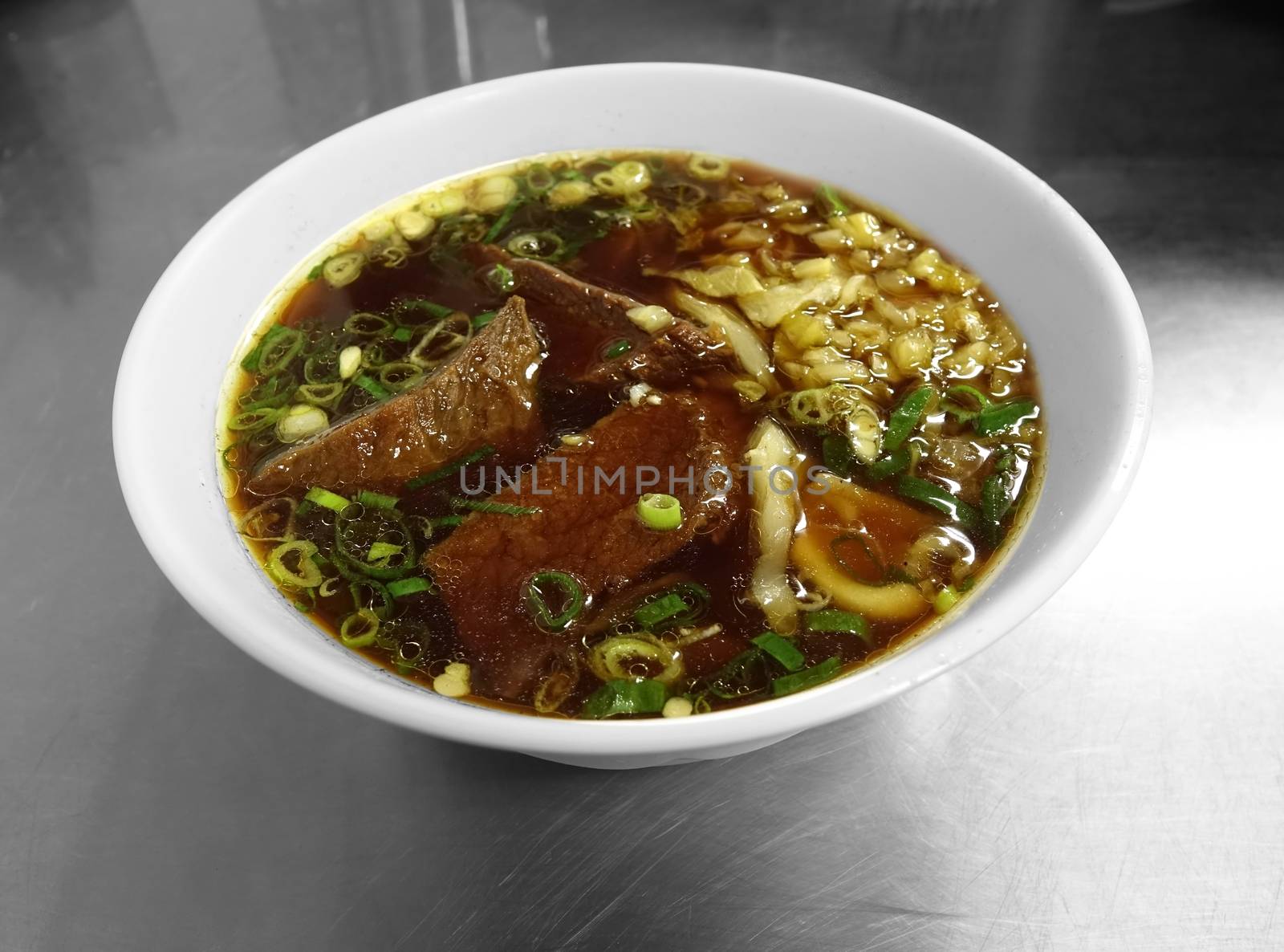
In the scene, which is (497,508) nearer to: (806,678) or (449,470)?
(449,470)

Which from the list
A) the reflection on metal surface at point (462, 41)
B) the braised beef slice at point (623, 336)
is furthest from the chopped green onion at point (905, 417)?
the reflection on metal surface at point (462, 41)

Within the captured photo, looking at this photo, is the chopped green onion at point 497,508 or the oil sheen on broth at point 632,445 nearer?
the oil sheen on broth at point 632,445

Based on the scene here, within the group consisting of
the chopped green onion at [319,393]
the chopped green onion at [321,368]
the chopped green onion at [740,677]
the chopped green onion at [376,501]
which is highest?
the chopped green onion at [321,368]

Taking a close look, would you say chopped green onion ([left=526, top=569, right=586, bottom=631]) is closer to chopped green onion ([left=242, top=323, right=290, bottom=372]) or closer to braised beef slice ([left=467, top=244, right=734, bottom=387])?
braised beef slice ([left=467, top=244, right=734, bottom=387])

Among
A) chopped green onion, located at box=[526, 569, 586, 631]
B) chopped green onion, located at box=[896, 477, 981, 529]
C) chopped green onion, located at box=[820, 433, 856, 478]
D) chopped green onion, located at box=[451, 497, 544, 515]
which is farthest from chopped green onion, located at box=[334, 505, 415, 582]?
chopped green onion, located at box=[896, 477, 981, 529]

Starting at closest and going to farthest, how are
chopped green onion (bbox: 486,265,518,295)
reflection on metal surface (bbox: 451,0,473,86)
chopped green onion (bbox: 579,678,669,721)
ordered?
1. chopped green onion (bbox: 579,678,669,721)
2. chopped green onion (bbox: 486,265,518,295)
3. reflection on metal surface (bbox: 451,0,473,86)

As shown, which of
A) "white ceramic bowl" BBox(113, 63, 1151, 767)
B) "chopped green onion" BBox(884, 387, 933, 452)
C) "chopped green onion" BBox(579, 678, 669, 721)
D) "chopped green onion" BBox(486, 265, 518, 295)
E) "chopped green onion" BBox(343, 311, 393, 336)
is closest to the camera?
"white ceramic bowl" BBox(113, 63, 1151, 767)

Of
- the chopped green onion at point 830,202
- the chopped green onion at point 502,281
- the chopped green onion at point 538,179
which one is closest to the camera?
the chopped green onion at point 502,281

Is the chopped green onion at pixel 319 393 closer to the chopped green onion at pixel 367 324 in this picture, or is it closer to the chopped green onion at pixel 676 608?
the chopped green onion at pixel 367 324
